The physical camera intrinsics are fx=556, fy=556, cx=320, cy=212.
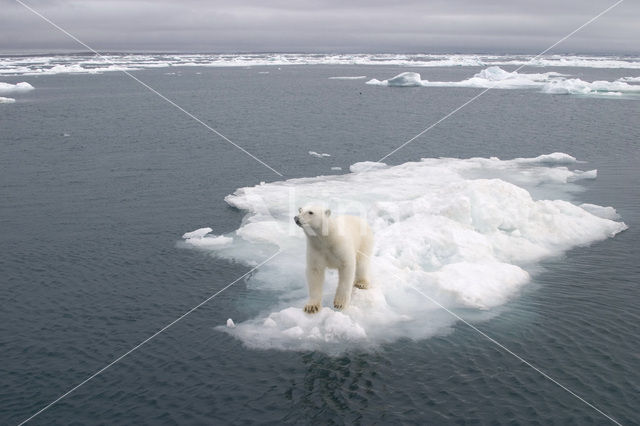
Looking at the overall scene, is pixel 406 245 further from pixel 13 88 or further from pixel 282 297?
pixel 13 88

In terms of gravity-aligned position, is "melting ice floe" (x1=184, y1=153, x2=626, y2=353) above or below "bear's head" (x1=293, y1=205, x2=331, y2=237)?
below

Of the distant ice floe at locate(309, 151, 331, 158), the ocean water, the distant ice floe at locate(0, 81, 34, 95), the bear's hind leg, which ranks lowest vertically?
the ocean water

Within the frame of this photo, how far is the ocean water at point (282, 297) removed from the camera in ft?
34.6

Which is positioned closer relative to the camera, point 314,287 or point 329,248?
point 329,248

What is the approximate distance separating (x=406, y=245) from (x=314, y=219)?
19.6ft

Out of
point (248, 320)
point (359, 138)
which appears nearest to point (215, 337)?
point (248, 320)

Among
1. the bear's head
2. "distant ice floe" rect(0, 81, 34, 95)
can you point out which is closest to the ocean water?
the bear's head

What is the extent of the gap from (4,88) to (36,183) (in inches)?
2137

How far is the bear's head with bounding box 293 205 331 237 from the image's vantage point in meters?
11.6

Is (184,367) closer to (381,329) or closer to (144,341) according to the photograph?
(144,341)

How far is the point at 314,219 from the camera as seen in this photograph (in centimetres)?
1173

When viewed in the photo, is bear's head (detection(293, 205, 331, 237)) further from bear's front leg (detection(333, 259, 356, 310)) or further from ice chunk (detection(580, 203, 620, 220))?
ice chunk (detection(580, 203, 620, 220))

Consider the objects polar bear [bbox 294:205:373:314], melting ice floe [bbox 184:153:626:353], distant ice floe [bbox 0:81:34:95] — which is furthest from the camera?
distant ice floe [bbox 0:81:34:95]

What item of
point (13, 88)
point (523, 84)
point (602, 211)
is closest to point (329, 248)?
point (602, 211)
